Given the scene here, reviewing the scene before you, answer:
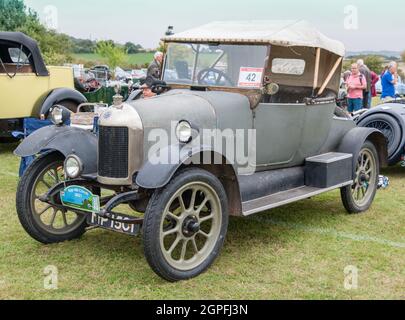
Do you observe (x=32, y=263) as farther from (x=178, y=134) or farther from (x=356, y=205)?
(x=356, y=205)

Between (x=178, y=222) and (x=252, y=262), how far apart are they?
778mm

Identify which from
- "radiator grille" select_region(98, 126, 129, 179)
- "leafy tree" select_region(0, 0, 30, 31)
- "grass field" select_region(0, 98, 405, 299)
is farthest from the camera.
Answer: "leafy tree" select_region(0, 0, 30, 31)

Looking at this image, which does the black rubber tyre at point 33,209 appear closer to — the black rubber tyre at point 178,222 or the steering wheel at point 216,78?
the black rubber tyre at point 178,222

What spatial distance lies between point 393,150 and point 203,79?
384 centimetres

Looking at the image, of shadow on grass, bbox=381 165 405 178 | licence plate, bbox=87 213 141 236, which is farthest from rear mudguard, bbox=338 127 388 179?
licence plate, bbox=87 213 141 236

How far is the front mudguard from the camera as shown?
4742mm

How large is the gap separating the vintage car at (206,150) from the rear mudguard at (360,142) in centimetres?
2

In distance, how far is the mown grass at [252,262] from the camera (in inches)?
156

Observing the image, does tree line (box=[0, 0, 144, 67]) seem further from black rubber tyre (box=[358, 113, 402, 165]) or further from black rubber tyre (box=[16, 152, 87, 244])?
black rubber tyre (box=[16, 152, 87, 244])

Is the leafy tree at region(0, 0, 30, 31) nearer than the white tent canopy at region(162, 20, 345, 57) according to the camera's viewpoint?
No

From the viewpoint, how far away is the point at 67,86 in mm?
9992

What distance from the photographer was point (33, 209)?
15.5ft

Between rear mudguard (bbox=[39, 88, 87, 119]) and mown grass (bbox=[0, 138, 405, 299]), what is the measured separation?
3.46m

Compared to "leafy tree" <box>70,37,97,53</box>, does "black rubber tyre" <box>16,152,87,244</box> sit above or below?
below
